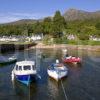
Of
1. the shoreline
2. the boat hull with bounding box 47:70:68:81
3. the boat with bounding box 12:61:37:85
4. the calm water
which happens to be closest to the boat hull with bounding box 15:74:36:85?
the boat with bounding box 12:61:37:85

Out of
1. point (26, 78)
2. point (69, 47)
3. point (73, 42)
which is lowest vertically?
point (69, 47)

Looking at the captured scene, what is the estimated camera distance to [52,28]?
654 feet

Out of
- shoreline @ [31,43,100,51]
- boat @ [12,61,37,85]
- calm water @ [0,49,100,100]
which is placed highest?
boat @ [12,61,37,85]

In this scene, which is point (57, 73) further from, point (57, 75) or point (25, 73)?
point (25, 73)

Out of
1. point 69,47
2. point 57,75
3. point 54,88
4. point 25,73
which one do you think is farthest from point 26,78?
point 69,47

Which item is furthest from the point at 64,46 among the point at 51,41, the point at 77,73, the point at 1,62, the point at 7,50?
the point at 77,73

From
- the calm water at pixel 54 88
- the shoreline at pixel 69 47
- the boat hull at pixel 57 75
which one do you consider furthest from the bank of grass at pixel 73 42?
the boat hull at pixel 57 75

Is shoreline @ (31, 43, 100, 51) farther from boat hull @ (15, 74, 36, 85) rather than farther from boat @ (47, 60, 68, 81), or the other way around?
boat hull @ (15, 74, 36, 85)

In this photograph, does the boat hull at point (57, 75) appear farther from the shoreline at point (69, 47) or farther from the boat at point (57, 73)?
the shoreline at point (69, 47)

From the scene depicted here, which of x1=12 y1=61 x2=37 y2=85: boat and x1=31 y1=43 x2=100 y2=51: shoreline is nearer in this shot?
x1=12 y1=61 x2=37 y2=85: boat

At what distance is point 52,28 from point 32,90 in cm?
14865

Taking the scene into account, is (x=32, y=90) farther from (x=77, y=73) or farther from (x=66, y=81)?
(x=77, y=73)

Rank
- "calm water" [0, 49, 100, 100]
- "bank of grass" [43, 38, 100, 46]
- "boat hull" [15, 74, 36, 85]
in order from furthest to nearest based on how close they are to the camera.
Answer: "bank of grass" [43, 38, 100, 46], "boat hull" [15, 74, 36, 85], "calm water" [0, 49, 100, 100]

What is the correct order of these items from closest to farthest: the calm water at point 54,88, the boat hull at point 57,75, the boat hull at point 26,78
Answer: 1. the calm water at point 54,88
2. the boat hull at point 26,78
3. the boat hull at point 57,75
